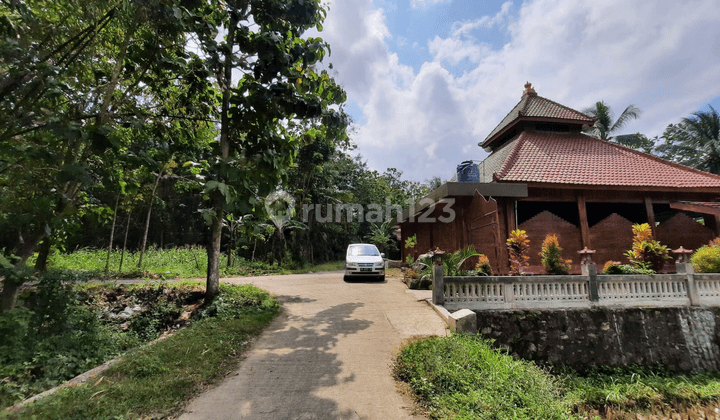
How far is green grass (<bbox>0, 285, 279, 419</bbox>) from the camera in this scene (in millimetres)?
2734

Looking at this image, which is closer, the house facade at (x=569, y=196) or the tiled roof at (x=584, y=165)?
the house facade at (x=569, y=196)

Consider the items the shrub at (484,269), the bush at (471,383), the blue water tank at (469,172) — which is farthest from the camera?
the blue water tank at (469,172)

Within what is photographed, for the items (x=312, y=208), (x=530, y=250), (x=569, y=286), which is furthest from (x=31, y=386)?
(x=312, y=208)

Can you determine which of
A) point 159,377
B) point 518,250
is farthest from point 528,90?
point 159,377

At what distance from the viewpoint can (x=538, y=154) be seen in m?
12.0

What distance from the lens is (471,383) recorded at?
3617mm

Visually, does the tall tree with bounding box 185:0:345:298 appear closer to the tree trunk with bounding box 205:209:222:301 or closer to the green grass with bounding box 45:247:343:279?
the tree trunk with bounding box 205:209:222:301

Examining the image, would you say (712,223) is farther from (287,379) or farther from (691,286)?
(287,379)

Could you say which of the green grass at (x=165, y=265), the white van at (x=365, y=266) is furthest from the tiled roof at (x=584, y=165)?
the green grass at (x=165, y=265)

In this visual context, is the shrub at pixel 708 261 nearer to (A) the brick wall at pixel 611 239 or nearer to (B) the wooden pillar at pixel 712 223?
(A) the brick wall at pixel 611 239

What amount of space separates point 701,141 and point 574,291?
87.1 ft

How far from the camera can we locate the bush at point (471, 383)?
122 inches

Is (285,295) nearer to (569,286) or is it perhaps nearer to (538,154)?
(569,286)

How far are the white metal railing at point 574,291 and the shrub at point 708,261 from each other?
0.85 m
